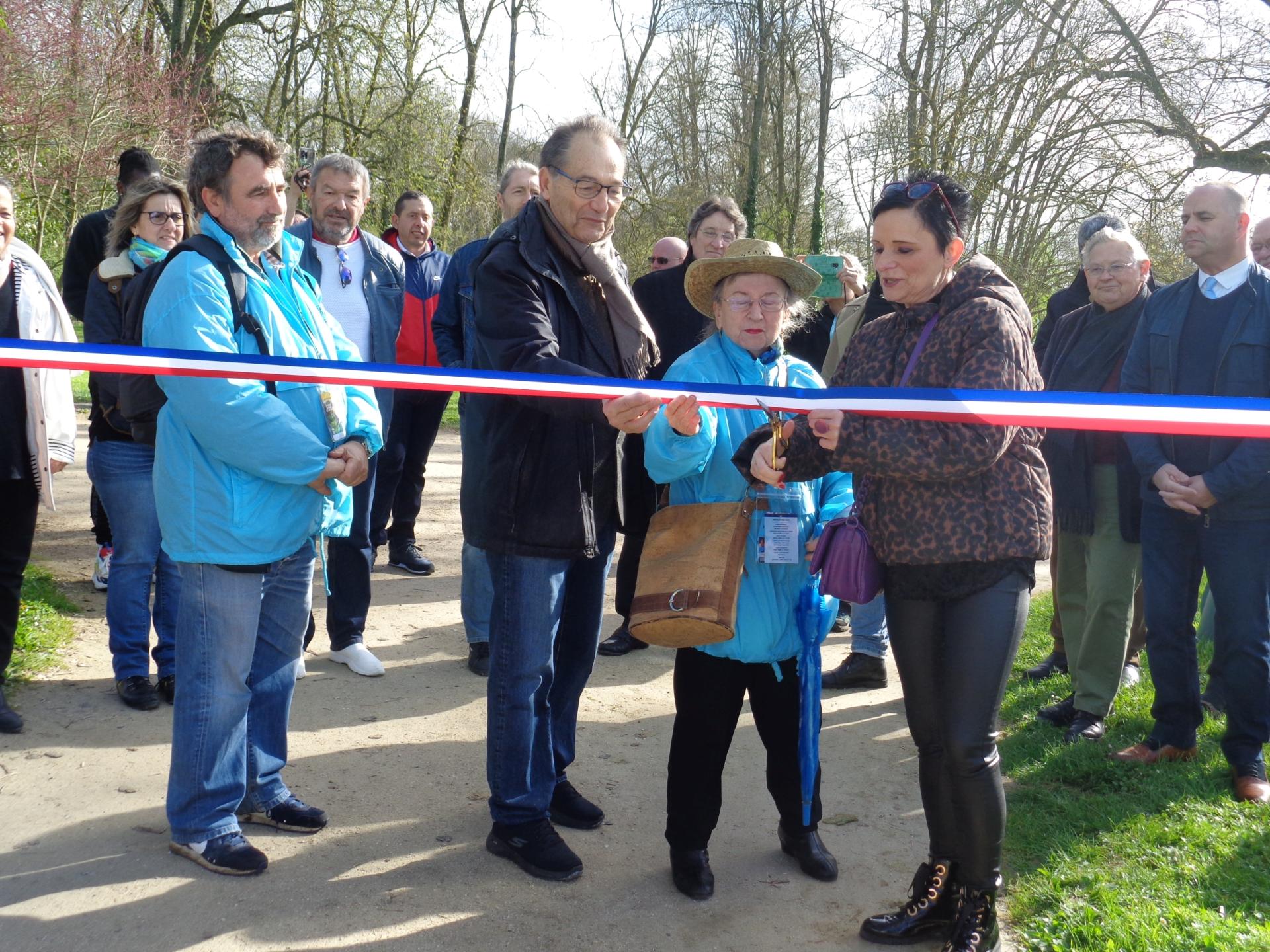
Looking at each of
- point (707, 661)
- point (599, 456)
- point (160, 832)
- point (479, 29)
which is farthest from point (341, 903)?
point (479, 29)

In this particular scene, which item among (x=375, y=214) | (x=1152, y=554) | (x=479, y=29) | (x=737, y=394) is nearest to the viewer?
(x=737, y=394)

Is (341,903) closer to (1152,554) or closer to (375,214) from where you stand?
(1152,554)

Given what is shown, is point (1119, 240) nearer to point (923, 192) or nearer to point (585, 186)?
point (923, 192)

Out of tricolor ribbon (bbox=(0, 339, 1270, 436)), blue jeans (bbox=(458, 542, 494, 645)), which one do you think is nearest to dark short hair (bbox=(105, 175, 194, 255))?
tricolor ribbon (bbox=(0, 339, 1270, 436))

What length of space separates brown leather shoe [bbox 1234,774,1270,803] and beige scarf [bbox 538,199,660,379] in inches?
108

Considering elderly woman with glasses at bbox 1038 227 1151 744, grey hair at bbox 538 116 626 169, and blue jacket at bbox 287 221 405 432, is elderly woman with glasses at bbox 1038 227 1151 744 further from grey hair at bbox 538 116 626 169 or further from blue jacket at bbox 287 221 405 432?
blue jacket at bbox 287 221 405 432

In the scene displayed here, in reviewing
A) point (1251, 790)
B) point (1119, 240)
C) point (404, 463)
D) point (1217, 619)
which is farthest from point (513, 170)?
point (1251, 790)

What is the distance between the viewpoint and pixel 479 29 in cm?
2083

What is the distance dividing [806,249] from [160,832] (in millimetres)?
17949

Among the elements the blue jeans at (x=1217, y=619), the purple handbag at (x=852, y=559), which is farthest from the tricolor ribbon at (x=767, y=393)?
the blue jeans at (x=1217, y=619)

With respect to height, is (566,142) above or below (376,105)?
below

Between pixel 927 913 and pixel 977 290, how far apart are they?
1.82m

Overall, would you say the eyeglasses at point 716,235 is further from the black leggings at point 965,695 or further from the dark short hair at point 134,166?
the black leggings at point 965,695

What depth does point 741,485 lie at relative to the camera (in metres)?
3.49
